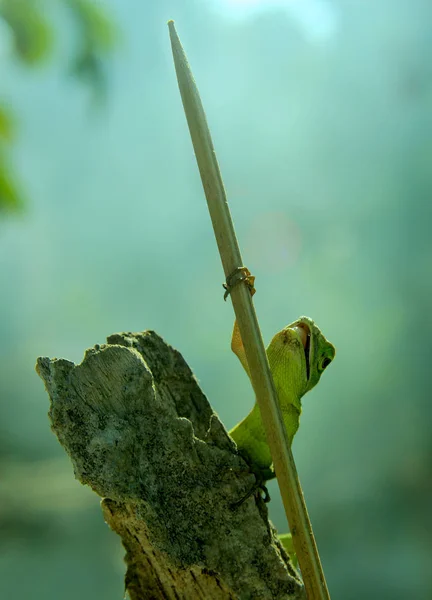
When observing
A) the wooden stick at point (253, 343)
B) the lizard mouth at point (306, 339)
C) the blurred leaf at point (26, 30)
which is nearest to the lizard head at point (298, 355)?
the lizard mouth at point (306, 339)

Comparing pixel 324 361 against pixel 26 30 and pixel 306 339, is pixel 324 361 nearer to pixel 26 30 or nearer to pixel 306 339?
pixel 306 339

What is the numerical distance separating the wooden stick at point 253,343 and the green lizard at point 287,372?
9.1 inches

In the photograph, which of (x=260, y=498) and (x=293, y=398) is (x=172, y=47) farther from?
(x=260, y=498)

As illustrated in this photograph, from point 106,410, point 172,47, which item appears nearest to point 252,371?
point 106,410

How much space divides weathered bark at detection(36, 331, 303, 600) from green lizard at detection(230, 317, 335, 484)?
77 millimetres

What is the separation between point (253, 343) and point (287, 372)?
0.95 feet

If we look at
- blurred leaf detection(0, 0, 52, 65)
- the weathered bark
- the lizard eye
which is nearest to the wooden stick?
the weathered bark

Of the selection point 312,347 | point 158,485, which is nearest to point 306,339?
point 312,347

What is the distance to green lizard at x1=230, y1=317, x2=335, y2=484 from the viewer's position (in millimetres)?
1621

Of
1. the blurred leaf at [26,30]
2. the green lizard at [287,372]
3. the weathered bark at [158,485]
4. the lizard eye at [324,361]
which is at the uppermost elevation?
the blurred leaf at [26,30]

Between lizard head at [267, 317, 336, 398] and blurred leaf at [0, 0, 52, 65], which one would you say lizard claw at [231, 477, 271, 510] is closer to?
lizard head at [267, 317, 336, 398]

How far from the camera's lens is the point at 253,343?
1.37 metres

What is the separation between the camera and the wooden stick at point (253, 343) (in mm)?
1379

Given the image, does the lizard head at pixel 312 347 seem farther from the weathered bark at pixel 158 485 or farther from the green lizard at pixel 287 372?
the weathered bark at pixel 158 485
